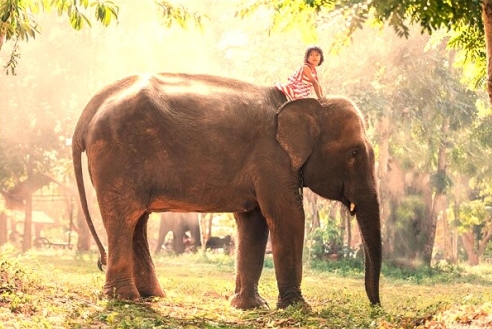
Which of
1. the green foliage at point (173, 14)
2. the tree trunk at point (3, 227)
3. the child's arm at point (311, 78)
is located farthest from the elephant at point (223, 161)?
the tree trunk at point (3, 227)

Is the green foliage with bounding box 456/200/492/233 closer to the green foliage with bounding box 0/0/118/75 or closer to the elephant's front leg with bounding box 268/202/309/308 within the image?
the elephant's front leg with bounding box 268/202/309/308

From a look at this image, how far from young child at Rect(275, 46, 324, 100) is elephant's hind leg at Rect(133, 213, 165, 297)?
262cm

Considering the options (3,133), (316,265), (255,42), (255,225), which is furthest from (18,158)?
(255,225)

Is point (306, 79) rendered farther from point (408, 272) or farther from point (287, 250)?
point (408, 272)

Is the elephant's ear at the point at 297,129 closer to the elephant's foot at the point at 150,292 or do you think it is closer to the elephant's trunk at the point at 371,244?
the elephant's trunk at the point at 371,244

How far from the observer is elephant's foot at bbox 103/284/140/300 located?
11.7 meters

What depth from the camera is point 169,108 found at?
11992 millimetres

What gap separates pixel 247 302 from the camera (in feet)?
40.8

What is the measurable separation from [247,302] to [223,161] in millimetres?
1996

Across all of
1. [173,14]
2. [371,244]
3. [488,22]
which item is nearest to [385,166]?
[371,244]

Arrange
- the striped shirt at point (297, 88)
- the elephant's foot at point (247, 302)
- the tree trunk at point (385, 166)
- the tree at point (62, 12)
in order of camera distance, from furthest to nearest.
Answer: the tree trunk at point (385, 166) → the striped shirt at point (297, 88) → the elephant's foot at point (247, 302) → the tree at point (62, 12)

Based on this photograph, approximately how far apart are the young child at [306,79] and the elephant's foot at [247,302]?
2800 millimetres

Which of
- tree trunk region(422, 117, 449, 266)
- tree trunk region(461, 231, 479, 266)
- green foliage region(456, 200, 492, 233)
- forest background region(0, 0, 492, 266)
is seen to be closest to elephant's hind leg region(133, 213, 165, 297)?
forest background region(0, 0, 492, 266)

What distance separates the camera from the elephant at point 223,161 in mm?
11781
